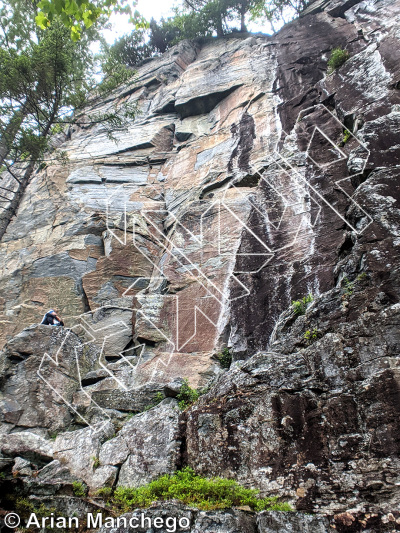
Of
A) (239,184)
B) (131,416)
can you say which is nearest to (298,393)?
(131,416)

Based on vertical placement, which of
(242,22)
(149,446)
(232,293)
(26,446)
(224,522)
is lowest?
(224,522)

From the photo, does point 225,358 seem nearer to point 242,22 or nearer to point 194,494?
point 194,494

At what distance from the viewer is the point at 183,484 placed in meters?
6.07

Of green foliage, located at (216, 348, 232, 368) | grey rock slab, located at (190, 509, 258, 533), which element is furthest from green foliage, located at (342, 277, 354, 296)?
green foliage, located at (216, 348, 232, 368)

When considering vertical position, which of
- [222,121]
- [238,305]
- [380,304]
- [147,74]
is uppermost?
[147,74]

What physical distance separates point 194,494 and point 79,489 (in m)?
1.97

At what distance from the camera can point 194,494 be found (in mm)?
5809

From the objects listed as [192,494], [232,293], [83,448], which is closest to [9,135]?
[232,293]

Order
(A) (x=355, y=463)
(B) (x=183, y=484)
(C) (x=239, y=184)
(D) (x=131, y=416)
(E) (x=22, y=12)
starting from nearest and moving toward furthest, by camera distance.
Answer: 1. (A) (x=355, y=463)
2. (B) (x=183, y=484)
3. (D) (x=131, y=416)
4. (C) (x=239, y=184)
5. (E) (x=22, y=12)

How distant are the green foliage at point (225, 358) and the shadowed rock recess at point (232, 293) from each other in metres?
0.10

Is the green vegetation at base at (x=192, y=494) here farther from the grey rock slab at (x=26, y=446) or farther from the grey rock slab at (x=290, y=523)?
the grey rock slab at (x=26, y=446)

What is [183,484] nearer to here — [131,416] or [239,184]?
[131,416]

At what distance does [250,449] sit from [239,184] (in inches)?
365
